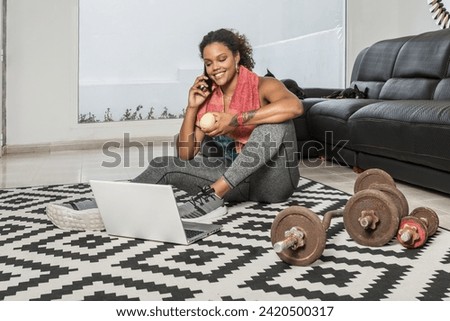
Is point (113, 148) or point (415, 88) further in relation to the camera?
point (113, 148)

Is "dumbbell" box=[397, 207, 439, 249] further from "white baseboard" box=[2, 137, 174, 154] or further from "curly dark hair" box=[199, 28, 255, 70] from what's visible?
"white baseboard" box=[2, 137, 174, 154]

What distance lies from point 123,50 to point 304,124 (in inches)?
81.3

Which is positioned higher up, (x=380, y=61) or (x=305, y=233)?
(x=380, y=61)

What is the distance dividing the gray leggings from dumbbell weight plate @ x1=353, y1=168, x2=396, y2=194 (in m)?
0.36

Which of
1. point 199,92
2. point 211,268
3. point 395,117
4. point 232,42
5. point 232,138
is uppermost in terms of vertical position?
point 232,42

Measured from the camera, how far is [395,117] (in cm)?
341

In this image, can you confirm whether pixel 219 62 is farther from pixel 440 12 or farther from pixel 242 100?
pixel 440 12

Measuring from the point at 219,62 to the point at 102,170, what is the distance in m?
1.82

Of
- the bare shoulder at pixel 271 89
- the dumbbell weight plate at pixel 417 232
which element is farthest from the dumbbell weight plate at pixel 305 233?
the bare shoulder at pixel 271 89

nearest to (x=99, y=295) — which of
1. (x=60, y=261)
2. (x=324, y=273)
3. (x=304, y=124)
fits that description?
(x=60, y=261)

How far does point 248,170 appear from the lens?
2664 mm

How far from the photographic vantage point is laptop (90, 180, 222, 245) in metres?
2.21

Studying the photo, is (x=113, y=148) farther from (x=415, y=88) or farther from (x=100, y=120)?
(x=415, y=88)

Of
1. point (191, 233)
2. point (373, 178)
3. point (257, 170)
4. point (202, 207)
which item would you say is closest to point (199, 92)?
point (257, 170)
